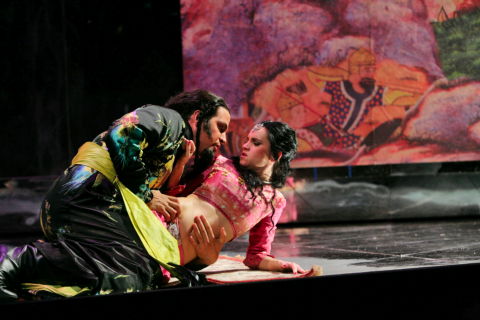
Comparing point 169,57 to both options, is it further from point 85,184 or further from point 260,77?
point 85,184

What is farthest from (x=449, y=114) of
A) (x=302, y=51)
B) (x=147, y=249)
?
(x=147, y=249)

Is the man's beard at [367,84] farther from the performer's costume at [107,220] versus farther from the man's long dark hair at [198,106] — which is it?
the performer's costume at [107,220]

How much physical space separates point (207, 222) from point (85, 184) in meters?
0.70

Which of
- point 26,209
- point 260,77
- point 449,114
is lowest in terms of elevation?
point 26,209

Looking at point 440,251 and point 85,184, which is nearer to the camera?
point 85,184

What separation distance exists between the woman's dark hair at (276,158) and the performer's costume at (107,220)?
544mm

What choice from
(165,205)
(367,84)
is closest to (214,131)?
(165,205)

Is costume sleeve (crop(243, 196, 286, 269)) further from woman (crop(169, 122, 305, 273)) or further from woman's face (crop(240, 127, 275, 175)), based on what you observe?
woman's face (crop(240, 127, 275, 175))

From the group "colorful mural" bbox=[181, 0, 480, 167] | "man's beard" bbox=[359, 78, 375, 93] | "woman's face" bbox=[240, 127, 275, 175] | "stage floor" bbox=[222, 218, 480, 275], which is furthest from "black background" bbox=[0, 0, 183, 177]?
"woman's face" bbox=[240, 127, 275, 175]

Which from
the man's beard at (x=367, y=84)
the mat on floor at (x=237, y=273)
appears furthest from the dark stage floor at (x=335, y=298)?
the man's beard at (x=367, y=84)

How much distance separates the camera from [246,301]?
2.06 metres

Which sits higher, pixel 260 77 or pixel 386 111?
pixel 260 77

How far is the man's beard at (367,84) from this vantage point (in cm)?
520

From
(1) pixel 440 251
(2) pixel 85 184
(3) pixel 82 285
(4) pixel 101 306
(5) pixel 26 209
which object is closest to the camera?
(4) pixel 101 306
